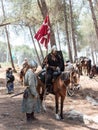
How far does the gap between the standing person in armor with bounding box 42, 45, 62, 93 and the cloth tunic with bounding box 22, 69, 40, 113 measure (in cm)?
181

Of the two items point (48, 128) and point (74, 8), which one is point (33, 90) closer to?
point (48, 128)

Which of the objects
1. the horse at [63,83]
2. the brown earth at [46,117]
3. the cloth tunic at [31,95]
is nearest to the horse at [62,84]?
the horse at [63,83]

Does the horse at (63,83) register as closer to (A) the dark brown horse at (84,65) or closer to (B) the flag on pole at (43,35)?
(B) the flag on pole at (43,35)

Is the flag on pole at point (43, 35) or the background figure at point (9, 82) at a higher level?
the flag on pole at point (43, 35)

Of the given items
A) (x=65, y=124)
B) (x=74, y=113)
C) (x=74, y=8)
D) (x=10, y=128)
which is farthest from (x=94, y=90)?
(x=74, y=8)

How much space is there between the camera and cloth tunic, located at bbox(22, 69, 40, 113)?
384 inches

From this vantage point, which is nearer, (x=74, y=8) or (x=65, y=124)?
(x=65, y=124)

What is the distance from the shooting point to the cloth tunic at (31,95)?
9.75m

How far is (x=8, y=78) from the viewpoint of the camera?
Result: 17.7m

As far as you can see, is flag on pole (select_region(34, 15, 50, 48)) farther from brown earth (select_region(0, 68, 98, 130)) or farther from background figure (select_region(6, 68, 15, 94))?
background figure (select_region(6, 68, 15, 94))

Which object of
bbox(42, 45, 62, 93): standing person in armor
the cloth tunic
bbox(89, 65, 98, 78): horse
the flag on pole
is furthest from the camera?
bbox(89, 65, 98, 78): horse

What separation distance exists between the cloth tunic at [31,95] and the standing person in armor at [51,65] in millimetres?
1814

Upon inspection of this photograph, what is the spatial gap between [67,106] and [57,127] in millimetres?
4394

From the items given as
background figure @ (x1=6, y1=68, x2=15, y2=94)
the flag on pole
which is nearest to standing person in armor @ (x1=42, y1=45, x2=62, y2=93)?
the flag on pole
